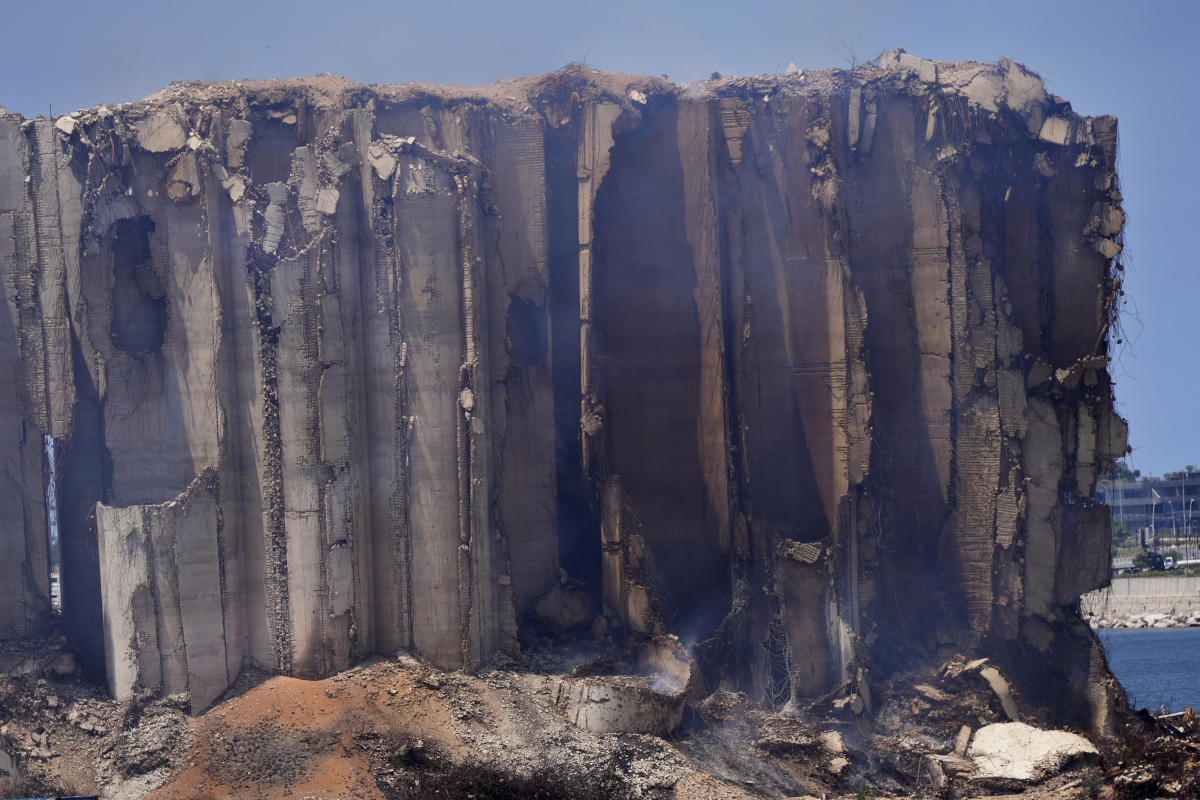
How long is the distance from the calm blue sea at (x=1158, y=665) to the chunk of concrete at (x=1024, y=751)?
131 inches

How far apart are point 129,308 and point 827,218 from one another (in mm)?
10305

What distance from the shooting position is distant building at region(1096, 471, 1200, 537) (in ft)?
228

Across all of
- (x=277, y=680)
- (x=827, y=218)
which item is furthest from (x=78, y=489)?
(x=827, y=218)

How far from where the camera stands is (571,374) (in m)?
21.0

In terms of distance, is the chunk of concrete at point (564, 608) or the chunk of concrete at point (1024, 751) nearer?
the chunk of concrete at point (1024, 751)

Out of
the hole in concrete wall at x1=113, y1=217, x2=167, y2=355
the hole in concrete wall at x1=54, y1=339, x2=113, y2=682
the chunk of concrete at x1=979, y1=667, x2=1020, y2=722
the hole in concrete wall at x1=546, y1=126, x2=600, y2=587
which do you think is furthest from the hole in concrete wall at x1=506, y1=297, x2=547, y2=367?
the chunk of concrete at x1=979, y1=667, x2=1020, y2=722

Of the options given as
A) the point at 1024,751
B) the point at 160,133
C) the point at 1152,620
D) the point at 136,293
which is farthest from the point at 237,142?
the point at 1152,620

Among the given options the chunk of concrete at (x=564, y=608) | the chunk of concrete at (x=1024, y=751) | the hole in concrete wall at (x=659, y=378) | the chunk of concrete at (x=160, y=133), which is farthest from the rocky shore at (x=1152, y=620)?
the chunk of concrete at (x=160, y=133)

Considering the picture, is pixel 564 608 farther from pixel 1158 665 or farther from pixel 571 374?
pixel 1158 665

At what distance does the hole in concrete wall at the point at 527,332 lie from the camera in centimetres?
2055

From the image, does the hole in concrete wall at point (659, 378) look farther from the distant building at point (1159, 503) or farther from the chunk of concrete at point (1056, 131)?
the distant building at point (1159, 503)

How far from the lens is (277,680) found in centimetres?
1875

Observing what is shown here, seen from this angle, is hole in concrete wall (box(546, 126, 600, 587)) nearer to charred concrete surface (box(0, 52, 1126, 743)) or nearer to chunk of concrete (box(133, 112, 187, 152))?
charred concrete surface (box(0, 52, 1126, 743))

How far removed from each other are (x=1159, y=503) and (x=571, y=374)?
193ft
